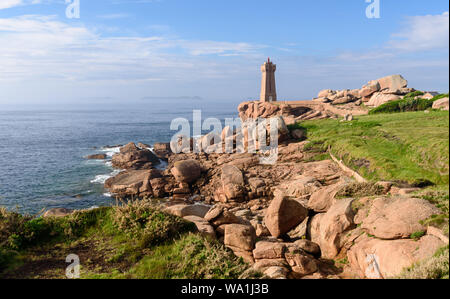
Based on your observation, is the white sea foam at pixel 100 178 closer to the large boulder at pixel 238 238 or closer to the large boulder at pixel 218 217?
the large boulder at pixel 218 217

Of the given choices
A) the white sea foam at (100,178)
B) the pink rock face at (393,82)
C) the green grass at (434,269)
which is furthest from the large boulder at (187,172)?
the pink rock face at (393,82)

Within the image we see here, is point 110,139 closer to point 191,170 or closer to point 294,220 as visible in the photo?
point 191,170

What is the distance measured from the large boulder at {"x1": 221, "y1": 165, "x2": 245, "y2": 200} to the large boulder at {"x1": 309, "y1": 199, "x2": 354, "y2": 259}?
14.3 metres

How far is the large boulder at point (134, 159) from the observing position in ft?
133

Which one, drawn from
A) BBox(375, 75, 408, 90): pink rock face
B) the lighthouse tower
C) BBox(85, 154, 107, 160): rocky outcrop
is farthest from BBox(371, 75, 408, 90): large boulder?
BBox(85, 154, 107, 160): rocky outcrop

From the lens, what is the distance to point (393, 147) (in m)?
19.6

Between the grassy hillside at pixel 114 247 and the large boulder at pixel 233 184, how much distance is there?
54.2ft

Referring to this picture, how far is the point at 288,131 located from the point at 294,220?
74.8 feet

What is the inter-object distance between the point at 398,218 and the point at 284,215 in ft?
16.4

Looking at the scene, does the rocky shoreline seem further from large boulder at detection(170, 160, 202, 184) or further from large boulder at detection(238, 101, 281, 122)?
large boulder at detection(238, 101, 281, 122)

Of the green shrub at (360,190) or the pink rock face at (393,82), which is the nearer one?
the green shrub at (360,190)

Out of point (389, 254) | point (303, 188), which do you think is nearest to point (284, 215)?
point (389, 254)

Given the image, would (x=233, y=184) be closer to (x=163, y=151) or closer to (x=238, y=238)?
(x=238, y=238)

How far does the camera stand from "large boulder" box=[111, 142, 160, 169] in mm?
40584
